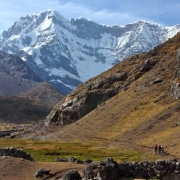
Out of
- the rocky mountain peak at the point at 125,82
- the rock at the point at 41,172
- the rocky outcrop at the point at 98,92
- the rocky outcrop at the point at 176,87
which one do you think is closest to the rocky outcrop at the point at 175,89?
the rocky outcrop at the point at 176,87

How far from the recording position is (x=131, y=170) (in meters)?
44.3

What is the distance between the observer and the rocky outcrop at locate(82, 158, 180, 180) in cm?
4238

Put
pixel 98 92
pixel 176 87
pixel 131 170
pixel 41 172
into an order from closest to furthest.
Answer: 1. pixel 131 170
2. pixel 41 172
3. pixel 176 87
4. pixel 98 92

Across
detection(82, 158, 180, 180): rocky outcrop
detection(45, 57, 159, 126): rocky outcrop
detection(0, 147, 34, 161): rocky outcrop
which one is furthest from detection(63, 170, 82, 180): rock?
detection(45, 57, 159, 126): rocky outcrop

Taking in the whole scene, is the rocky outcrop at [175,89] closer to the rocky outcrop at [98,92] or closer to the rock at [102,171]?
the rocky outcrop at [98,92]

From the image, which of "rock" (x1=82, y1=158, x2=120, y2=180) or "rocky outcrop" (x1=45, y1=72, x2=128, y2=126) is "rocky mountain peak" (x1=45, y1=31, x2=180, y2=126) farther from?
"rock" (x1=82, y1=158, x2=120, y2=180)

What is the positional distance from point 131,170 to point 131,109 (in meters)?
A: 101

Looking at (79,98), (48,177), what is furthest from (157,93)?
(48,177)

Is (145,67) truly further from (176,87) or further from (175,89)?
(176,87)

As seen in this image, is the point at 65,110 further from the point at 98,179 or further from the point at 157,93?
the point at 98,179

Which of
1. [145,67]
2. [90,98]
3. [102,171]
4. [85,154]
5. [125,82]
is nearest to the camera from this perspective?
[102,171]

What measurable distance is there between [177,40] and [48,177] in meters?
161

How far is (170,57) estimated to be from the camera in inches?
6742

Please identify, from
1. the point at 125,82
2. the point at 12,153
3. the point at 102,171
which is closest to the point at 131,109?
the point at 125,82
